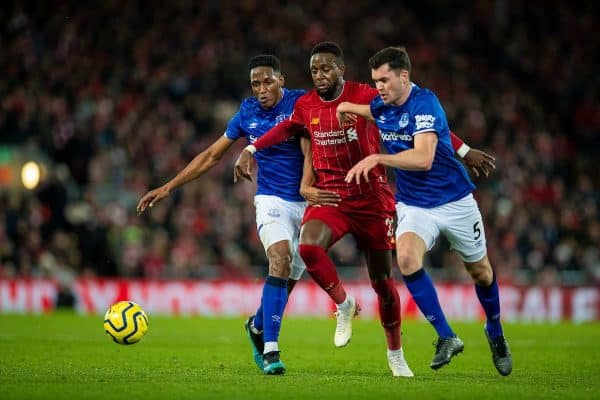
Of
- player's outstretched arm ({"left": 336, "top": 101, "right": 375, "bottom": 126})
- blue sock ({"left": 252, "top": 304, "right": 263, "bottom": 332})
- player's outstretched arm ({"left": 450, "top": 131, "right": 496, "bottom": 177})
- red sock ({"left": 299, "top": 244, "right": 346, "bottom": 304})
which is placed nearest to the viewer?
player's outstretched arm ({"left": 336, "top": 101, "right": 375, "bottom": 126})

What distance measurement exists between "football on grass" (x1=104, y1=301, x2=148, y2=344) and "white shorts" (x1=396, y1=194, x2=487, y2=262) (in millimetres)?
2921

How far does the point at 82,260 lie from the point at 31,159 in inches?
97.3

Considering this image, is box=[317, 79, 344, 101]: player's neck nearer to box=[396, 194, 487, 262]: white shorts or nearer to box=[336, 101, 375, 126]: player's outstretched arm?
box=[336, 101, 375, 126]: player's outstretched arm

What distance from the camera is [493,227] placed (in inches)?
850

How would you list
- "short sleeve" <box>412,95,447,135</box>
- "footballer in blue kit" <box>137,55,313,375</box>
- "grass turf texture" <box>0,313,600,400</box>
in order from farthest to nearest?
"footballer in blue kit" <box>137,55,313,375</box>, "short sleeve" <box>412,95,447,135</box>, "grass turf texture" <box>0,313,600,400</box>

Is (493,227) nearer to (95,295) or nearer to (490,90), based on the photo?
(490,90)

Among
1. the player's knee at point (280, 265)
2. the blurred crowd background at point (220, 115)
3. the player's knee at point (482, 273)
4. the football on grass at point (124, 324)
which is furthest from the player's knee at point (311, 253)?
the blurred crowd background at point (220, 115)

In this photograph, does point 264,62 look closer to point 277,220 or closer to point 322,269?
point 277,220

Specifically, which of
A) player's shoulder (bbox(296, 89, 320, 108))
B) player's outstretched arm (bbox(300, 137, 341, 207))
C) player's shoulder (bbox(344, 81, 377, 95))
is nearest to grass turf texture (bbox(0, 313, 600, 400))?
player's outstretched arm (bbox(300, 137, 341, 207))

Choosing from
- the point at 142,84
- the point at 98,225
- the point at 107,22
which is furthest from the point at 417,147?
the point at 107,22

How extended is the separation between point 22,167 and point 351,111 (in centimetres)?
1455

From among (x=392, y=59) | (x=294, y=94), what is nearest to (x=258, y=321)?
(x=294, y=94)

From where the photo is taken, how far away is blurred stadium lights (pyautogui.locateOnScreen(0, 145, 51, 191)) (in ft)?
68.9

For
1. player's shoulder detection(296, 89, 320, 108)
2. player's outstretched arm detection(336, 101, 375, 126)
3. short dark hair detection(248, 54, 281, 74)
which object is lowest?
player's outstretched arm detection(336, 101, 375, 126)
